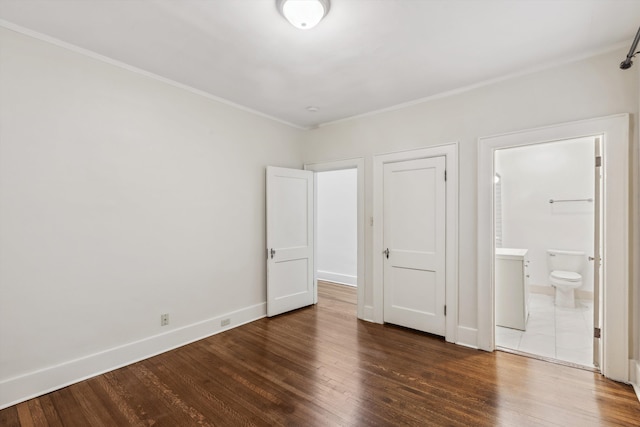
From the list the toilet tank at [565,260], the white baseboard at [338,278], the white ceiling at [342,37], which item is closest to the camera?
the white ceiling at [342,37]

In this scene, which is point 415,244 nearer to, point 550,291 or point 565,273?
point 565,273

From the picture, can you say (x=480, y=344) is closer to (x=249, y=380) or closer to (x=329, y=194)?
(x=249, y=380)

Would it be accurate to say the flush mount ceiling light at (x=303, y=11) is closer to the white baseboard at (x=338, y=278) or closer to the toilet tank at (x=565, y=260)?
the white baseboard at (x=338, y=278)

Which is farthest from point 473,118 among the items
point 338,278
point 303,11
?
point 338,278

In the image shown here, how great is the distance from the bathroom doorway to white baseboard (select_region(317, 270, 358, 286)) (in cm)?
264

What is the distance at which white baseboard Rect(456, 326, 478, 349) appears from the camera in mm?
2969

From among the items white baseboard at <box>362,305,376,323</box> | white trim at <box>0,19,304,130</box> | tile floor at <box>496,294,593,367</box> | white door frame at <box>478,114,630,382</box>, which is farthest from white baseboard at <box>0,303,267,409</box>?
white door frame at <box>478,114,630,382</box>

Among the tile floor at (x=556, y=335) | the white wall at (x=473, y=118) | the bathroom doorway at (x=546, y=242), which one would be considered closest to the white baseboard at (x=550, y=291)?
the bathroom doorway at (x=546, y=242)

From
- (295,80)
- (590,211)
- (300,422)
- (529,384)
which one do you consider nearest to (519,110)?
(295,80)

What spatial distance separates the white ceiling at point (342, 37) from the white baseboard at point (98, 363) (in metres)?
2.61

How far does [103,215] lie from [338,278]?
434 cm

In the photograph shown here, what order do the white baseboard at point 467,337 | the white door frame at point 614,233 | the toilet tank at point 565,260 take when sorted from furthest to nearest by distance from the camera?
1. the toilet tank at point 565,260
2. the white baseboard at point 467,337
3. the white door frame at point 614,233

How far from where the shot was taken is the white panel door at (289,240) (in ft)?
12.7

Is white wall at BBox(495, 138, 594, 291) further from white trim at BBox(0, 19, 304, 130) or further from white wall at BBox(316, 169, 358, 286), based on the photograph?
white trim at BBox(0, 19, 304, 130)
